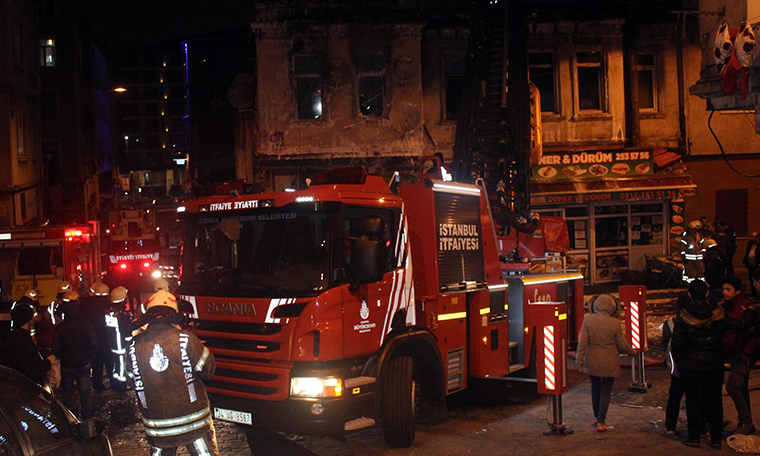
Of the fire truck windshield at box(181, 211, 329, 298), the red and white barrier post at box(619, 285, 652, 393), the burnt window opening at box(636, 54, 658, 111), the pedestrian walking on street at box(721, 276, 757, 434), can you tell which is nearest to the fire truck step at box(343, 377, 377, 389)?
the fire truck windshield at box(181, 211, 329, 298)

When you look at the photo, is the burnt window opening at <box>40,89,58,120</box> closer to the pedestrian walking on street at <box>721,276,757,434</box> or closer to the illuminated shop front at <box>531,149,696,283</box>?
the illuminated shop front at <box>531,149,696,283</box>

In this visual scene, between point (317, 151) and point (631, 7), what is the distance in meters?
10.8

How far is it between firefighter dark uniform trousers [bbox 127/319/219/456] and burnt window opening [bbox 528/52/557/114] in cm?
1865

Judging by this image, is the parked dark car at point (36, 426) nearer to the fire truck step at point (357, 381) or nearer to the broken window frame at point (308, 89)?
the fire truck step at point (357, 381)

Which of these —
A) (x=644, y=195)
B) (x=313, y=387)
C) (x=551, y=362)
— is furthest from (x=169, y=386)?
(x=644, y=195)

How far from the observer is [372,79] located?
838 inches

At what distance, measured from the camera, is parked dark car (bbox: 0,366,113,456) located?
11.9ft

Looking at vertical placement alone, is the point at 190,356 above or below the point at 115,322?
above

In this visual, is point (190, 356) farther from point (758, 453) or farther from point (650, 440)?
point (758, 453)

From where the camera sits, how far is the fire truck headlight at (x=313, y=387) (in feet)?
20.4

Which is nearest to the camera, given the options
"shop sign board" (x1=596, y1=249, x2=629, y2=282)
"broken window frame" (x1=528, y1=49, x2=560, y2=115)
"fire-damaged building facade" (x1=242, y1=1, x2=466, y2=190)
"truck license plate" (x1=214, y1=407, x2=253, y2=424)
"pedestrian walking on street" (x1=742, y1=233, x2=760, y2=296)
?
"truck license plate" (x1=214, y1=407, x2=253, y2=424)

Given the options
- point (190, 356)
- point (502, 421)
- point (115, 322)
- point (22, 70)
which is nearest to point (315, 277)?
point (190, 356)

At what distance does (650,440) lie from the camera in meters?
7.40

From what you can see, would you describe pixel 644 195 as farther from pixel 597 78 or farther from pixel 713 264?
pixel 713 264
